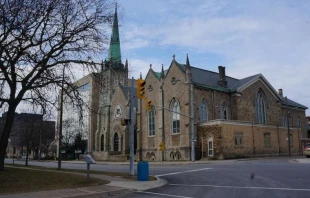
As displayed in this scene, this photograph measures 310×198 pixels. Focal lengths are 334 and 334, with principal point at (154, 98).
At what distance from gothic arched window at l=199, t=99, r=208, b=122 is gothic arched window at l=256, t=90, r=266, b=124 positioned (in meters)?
10.9

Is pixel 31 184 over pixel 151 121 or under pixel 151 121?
under

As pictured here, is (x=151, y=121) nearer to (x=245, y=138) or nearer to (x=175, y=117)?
(x=175, y=117)

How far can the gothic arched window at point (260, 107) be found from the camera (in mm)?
53903

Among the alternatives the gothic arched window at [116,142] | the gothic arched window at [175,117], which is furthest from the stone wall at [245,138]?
the gothic arched window at [116,142]

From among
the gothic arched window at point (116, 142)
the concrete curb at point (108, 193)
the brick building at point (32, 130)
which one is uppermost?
the brick building at point (32, 130)

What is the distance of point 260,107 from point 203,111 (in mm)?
12797

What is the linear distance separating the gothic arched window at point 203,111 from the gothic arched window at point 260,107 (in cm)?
1090

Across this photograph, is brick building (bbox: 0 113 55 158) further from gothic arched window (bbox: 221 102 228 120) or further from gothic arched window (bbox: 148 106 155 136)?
gothic arched window (bbox: 221 102 228 120)

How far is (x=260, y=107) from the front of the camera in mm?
54625

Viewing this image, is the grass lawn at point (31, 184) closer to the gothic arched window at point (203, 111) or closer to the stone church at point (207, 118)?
the stone church at point (207, 118)

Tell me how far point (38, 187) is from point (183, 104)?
3381 centimetres

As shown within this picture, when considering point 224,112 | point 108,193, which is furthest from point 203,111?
point 108,193

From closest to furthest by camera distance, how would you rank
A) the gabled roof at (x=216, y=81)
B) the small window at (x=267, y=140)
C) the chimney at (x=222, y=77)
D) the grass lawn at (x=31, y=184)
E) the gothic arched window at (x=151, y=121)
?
the grass lawn at (x=31, y=184), the small window at (x=267, y=140), the gabled roof at (x=216, y=81), the chimney at (x=222, y=77), the gothic arched window at (x=151, y=121)

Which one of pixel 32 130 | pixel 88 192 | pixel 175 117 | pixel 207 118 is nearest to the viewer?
pixel 88 192
